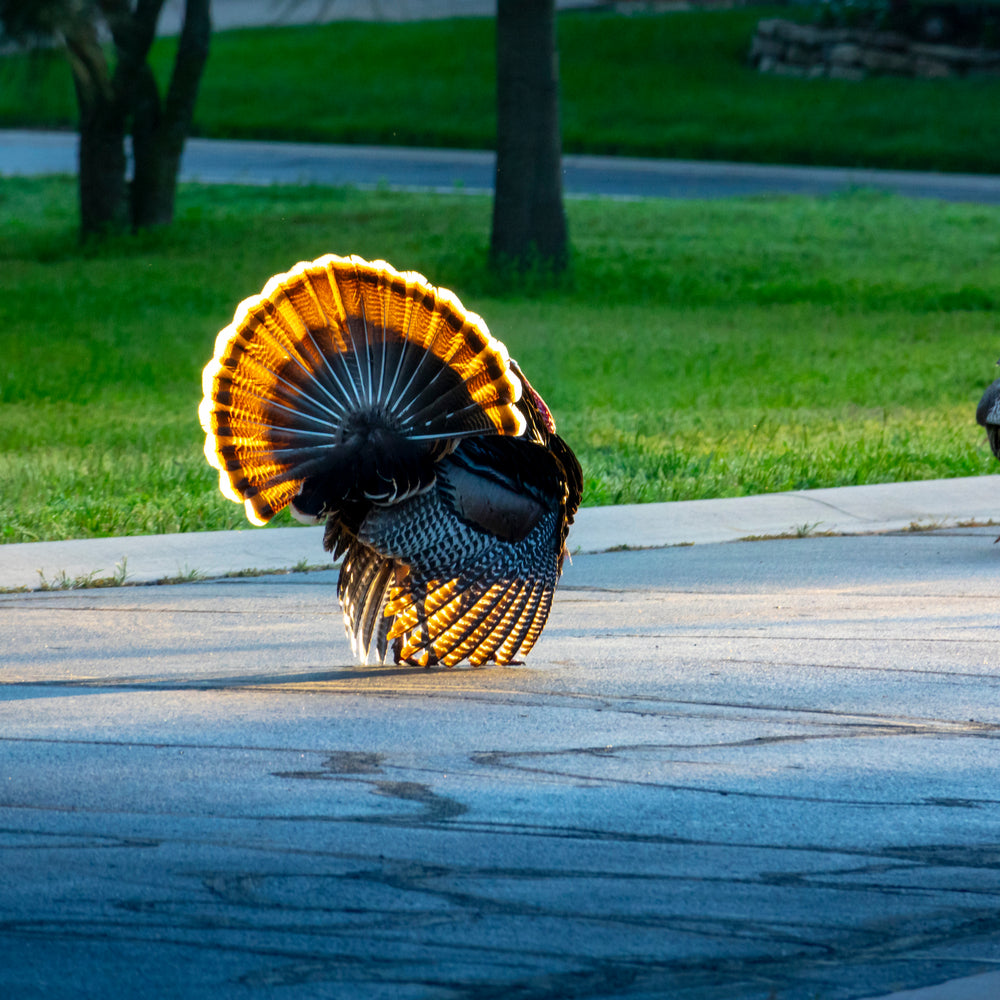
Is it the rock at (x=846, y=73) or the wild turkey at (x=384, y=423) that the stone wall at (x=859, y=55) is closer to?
the rock at (x=846, y=73)

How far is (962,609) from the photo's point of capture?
7219mm

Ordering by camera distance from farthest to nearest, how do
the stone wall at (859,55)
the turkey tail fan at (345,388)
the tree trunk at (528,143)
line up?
the stone wall at (859,55)
the tree trunk at (528,143)
the turkey tail fan at (345,388)

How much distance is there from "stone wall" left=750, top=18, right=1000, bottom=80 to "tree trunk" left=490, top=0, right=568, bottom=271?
21.7 meters

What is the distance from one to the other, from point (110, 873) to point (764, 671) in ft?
9.28

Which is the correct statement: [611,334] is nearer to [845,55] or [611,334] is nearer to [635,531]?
[635,531]

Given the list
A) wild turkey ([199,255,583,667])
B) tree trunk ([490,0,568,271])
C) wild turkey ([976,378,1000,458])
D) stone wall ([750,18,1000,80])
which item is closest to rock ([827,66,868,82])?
stone wall ([750,18,1000,80])

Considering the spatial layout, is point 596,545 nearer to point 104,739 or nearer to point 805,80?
point 104,739

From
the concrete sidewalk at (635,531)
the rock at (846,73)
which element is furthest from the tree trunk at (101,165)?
the rock at (846,73)

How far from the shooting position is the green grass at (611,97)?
3219cm

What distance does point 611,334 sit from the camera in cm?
1553

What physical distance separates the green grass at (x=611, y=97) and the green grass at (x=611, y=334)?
7.07 m

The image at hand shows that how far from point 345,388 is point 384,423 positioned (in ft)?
0.54

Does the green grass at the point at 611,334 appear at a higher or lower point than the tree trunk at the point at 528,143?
lower

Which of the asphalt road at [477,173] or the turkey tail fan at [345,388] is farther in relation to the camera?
the asphalt road at [477,173]
